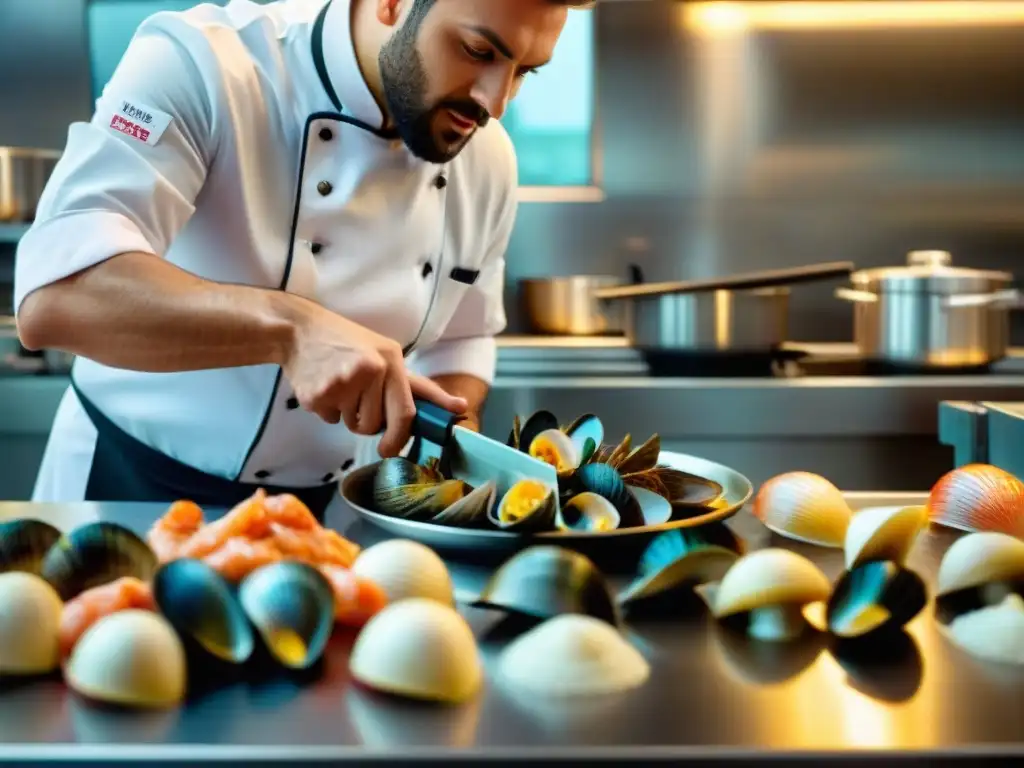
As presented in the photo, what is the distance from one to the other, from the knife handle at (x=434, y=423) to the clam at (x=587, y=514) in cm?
15

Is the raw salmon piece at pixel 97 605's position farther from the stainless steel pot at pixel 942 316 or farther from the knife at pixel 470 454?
the stainless steel pot at pixel 942 316

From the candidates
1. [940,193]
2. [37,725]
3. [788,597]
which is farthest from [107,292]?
[940,193]

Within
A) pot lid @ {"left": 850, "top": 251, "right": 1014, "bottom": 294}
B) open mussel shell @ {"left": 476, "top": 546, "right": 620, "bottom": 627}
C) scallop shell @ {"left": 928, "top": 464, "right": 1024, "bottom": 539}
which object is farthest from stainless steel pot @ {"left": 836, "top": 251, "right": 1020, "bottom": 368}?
open mussel shell @ {"left": 476, "top": 546, "right": 620, "bottom": 627}

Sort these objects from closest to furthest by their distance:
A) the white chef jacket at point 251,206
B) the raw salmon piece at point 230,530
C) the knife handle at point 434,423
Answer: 1. the raw salmon piece at point 230,530
2. the knife handle at point 434,423
3. the white chef jacket at point 251,206

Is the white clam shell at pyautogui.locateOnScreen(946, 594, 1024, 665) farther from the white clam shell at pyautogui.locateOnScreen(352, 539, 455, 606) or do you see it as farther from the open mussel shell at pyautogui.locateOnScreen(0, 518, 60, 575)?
the open mussel shell at pyautogui.locateOnScreen(0, 518, 60, 575)

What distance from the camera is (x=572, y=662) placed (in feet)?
2.09

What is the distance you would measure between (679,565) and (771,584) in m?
0.07

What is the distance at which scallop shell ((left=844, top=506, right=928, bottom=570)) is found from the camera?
796 millimetres

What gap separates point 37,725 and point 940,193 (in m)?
2.66

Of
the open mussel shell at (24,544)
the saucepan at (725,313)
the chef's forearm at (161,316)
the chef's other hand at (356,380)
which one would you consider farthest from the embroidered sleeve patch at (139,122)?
the saucepan at (725,313)

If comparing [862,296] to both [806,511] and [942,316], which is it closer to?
[942,316]

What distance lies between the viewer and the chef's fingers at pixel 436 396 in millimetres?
1073

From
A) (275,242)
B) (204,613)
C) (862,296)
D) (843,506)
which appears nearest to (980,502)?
(843,506)

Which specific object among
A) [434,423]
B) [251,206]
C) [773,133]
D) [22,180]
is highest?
[773,133]
